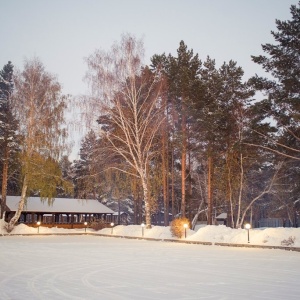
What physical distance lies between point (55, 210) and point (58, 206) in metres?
1.40

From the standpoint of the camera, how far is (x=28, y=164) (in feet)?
115

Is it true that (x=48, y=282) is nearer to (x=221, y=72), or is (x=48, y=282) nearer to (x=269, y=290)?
(x=269, y=290)

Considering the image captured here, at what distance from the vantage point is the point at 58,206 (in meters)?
48.0

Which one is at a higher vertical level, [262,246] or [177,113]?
[177,113]

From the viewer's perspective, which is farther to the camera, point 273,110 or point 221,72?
point 221,72

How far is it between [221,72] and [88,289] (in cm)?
3012

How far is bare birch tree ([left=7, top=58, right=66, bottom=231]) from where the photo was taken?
35.3 meters

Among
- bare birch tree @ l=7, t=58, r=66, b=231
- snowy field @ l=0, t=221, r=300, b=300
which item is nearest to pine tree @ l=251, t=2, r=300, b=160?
snowy field @ l=0, t=221, r=300, b=300

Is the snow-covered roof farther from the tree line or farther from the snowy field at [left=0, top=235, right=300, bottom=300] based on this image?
the snowy field at [left=0, top=235, right=300, bottom=300]

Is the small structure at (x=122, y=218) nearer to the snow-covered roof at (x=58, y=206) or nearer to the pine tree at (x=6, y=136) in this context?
the snow-covered roof at (x=58, y=206)

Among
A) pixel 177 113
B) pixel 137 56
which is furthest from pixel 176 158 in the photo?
pixel 137 56

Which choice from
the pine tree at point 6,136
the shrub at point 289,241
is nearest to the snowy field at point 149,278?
the shrub at point 289,241

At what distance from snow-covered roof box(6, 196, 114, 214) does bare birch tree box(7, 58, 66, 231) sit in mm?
8111

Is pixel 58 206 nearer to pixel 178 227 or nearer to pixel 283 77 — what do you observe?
pixel 178 227
